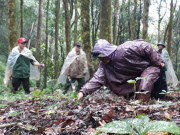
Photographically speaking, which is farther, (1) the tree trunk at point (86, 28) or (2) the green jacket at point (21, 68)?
(1) the tree trunk at point (86, 28)

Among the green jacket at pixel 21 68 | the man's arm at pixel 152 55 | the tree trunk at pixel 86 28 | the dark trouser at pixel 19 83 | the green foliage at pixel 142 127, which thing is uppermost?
the tree trunk at pixel 86 28

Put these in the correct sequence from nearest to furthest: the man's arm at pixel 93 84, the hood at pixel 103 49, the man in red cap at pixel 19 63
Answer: the man's arm at pixel 93 84 → the hood at pixel 103 49 → the man in red cap at pixel 19 63

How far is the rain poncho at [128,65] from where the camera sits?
4119mm

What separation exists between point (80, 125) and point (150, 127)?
1.03 m

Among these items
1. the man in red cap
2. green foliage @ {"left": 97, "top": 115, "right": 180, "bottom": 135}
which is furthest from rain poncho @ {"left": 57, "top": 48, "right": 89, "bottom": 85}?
green foliage @ {"left": 97, "top": 115, "right": 180, "bottom": 135}

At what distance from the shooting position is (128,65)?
4.24 m

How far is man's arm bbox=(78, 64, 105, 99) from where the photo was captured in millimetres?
3825

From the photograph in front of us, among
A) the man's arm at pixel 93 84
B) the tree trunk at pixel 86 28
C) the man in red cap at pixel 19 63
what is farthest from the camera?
the tree trunk at pixel 86 28

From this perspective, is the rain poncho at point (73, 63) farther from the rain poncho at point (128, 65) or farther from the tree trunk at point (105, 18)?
the rain poncho at point (128, 65)

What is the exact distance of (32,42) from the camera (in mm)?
28953

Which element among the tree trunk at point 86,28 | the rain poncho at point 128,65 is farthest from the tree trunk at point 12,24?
the rain poncho at point 128,65

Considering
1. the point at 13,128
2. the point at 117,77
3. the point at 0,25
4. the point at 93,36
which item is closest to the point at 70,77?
the point at 117,77

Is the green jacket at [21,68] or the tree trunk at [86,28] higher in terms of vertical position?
the tree trunk at [86,28]

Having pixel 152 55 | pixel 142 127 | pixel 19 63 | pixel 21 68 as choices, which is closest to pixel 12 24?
pixel 19 63
